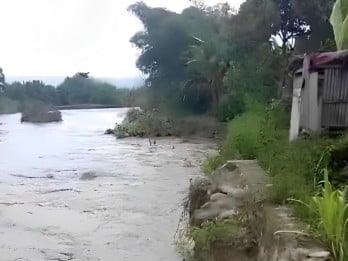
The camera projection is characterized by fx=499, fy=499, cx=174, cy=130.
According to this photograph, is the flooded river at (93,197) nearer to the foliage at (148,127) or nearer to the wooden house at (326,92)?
the foliage at (148,127)

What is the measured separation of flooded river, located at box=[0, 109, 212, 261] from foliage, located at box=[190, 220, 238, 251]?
3.89 feet

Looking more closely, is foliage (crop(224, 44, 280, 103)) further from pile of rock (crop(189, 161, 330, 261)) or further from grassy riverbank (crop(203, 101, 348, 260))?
pile of rock (crop(189, 161, 330, 261))

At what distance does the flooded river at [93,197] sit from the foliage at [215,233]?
1.19 m

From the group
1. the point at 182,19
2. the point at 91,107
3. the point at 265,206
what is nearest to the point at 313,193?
the point at 265,206

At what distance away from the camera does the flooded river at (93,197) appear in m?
5.80

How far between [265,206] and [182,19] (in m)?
17.0

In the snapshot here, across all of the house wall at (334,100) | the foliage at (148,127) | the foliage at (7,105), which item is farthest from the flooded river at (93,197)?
the foliage at (7,105)

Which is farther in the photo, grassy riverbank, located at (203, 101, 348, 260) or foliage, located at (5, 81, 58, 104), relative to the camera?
foliage, located at (5, 81, 58, 104)

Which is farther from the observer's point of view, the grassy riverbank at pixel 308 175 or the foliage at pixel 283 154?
the foliage at pixel 283 154

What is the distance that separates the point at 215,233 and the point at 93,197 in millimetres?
4767

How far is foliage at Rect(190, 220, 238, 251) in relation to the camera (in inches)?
158

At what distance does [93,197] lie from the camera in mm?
8484

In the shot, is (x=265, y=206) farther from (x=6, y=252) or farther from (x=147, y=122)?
(x=147, y=122)

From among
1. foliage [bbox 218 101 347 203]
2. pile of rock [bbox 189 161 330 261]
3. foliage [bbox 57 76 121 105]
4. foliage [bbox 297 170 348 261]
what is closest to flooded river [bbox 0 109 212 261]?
pile of rock [bbox 189 161 330 261]
